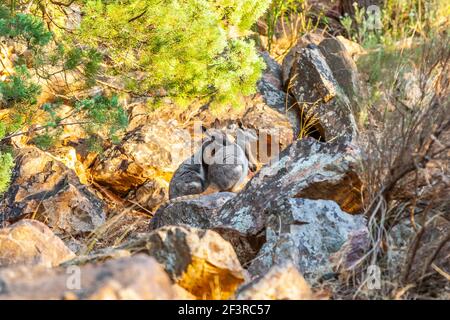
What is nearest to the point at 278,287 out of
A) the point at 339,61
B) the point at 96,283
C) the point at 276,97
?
the point at 96,283

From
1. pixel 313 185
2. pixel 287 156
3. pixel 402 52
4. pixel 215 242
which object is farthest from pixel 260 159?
pixel 215 242

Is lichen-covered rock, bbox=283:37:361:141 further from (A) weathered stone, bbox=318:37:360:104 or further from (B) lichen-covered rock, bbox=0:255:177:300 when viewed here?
(B) lichen-covered rock, bbox=0:255:177:300

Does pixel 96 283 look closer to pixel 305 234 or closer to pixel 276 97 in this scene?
pixel 305 234

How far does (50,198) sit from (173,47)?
2.62 meters

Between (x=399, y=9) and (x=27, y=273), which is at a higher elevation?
(x=399, y=9)

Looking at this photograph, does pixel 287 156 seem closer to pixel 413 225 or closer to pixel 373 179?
pixel 373 179

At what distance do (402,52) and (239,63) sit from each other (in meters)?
3.63

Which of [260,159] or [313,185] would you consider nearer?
[313,185]

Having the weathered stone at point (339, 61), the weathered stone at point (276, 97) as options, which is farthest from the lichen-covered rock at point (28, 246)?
the weathered stone at point (276, 97)

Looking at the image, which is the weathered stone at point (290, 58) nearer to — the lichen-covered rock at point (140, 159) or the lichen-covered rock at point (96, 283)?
the lichen-covered rock at point (140, 159)

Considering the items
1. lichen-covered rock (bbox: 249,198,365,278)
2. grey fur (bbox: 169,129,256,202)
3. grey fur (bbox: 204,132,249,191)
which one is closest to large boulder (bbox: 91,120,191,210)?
grey fur (bbox: 169,129,256,202)

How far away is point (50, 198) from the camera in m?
8.80

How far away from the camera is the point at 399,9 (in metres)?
4.34
